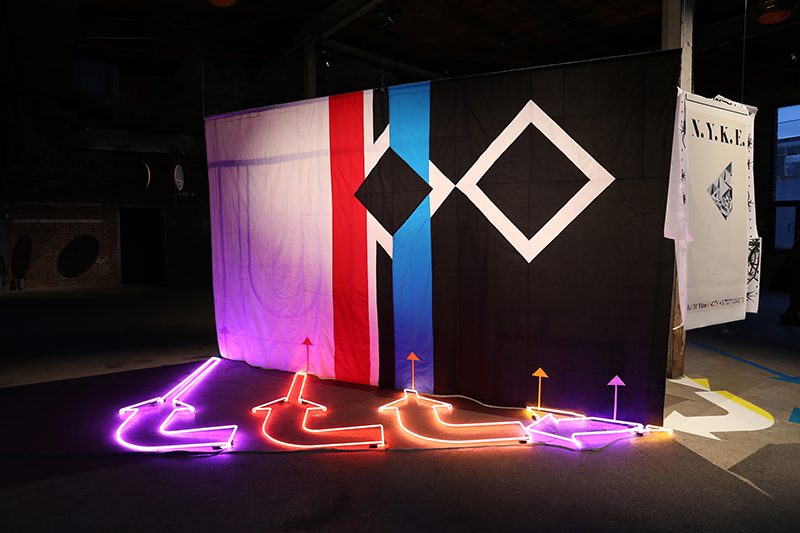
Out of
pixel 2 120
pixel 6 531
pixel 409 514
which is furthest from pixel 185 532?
pixel 2 120

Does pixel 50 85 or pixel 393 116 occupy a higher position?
pixel 50 85

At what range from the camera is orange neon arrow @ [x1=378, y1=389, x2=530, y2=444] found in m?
3.05

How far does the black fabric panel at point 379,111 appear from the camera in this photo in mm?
3854

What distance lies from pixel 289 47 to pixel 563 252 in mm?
6196

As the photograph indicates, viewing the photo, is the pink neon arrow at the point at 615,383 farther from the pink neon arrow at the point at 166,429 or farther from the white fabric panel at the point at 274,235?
the pink neon arrow at the point at 166,429

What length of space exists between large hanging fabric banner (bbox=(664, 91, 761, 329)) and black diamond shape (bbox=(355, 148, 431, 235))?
5.69ft

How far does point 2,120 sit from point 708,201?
39.2 ft

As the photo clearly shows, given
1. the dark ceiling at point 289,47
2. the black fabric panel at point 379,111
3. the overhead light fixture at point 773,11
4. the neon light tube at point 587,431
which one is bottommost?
the neon light tube at point 587,431

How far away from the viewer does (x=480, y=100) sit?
3.47m

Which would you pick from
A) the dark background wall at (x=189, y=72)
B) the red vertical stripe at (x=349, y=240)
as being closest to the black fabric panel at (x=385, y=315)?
the red vertical stripe at (x=349, y=240)

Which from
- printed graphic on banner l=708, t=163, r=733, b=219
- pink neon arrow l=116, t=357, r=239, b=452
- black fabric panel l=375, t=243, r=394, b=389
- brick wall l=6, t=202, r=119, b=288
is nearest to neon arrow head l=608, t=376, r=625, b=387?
printed graphic on banner l=708, t=163, r=733, b=219

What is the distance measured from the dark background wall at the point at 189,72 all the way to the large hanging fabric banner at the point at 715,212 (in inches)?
90.6

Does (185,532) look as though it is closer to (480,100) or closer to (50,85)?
(480,100)

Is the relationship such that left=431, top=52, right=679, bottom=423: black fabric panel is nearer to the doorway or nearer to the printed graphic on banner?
the printed graphic on banner
